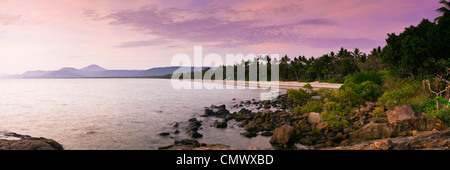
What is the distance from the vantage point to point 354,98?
24.6 m

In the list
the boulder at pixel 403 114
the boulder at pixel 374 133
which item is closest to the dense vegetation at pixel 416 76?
the boulder at pixel 403 114

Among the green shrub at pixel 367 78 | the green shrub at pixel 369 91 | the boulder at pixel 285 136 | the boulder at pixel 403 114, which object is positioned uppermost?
the green shrub at pixel 367 78

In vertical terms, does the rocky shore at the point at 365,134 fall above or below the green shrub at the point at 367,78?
below

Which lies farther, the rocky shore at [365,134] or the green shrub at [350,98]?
the green shrub at [350,98]

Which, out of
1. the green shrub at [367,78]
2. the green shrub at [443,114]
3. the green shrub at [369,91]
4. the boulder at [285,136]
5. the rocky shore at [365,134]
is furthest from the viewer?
the green shrub at [367,78]

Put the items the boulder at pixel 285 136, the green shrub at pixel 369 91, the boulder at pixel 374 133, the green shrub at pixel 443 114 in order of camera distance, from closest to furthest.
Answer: the boulder at pixel 374 133, the green shrub at pixel 443 114, the boulder at pixel 285 136, the green shrub at pixel 369 91

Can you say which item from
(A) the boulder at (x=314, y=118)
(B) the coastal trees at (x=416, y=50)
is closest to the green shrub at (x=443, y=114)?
(B) the coastal trees at (x=416, y=50)

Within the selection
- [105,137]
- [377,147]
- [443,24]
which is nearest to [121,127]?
[105,137]

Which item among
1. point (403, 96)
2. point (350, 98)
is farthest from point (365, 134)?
point (350, 98)

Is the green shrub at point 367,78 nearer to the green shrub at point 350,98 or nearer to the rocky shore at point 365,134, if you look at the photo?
the green shrub at point 350,98

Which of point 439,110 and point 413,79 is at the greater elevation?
point 413,79

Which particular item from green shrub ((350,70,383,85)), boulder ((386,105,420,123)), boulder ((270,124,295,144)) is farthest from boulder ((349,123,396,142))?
green shrub ((350,70,383,85))

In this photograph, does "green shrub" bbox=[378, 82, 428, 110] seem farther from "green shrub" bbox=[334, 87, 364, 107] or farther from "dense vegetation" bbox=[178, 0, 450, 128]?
"green shrub" bbox=[334, 87, 364, 107]

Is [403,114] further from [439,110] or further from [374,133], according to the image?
[374,133]
